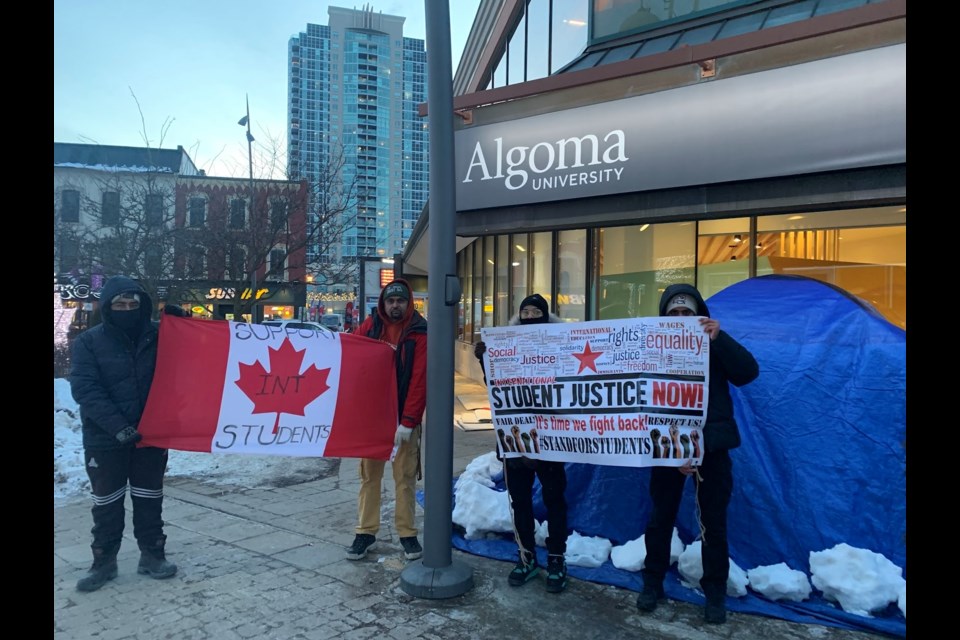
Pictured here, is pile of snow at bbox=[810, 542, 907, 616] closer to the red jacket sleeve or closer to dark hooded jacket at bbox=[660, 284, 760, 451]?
dark hooded jacket at bbox=[660, 284, 760, 451]

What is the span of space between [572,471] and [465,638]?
1.84 meters

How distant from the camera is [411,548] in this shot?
4.71 metres

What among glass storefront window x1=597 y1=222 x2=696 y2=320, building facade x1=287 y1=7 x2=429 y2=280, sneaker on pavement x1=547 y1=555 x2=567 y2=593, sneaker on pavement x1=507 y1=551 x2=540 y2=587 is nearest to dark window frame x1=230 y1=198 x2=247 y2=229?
glass storefront window x1=597 y1=222 x2=696 y2=320

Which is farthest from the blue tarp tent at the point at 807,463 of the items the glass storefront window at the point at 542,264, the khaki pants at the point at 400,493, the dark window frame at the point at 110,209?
the dark window frame at the point at 110,209

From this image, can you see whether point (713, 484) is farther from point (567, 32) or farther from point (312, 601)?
point (567, 32)

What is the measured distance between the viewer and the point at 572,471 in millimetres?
5020

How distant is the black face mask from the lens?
13.7 ft

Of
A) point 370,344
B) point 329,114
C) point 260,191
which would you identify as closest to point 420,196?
point 329,114

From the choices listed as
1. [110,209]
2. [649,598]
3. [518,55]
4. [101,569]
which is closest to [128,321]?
[101,569]

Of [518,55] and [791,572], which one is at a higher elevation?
[518,55]

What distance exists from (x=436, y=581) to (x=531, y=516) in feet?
2.54

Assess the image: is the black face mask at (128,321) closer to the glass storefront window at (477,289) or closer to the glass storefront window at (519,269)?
the glass storefront window at (519,269)

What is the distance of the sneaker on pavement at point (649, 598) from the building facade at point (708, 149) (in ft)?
14.2

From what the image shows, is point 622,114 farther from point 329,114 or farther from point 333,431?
point 329,114
